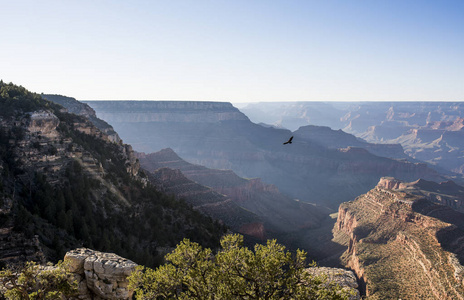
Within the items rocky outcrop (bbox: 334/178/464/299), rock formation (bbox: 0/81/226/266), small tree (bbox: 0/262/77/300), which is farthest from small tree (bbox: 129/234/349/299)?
rocky outcrop (bbox: 334/178/464/299)

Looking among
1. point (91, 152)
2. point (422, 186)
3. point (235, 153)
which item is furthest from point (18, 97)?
point (235, 153)

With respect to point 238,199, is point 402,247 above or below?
above

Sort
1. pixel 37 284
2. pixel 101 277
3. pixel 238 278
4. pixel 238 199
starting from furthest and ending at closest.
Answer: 1. pixel 238 199
2. pixel 101 277
3. pixel 238 278
4. pixel 37 284

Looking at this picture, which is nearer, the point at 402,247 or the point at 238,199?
the point at 402,247

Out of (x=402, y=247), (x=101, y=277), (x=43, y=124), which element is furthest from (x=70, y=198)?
(x=402, y=247)

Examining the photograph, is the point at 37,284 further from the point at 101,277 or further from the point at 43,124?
the point at 43,124
